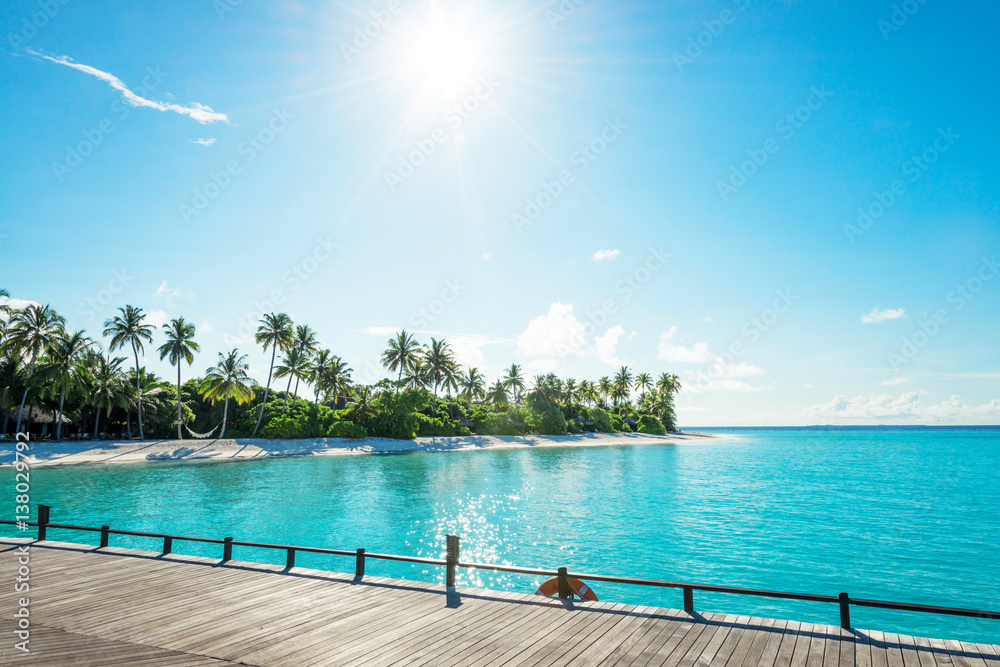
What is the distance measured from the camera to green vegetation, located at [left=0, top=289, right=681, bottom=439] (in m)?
52.3

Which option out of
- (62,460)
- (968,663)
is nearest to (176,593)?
(968,663)

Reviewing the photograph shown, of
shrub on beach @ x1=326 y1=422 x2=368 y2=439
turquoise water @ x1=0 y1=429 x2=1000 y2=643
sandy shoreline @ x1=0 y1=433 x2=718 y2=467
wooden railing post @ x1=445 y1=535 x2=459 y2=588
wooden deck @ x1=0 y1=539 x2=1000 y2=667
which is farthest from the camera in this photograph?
shrub on beach @ x1=326 y1=422 x2=368 y2=439

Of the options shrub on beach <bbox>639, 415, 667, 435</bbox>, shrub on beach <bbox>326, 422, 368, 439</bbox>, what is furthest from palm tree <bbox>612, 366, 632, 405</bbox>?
shrub on beach <bbox>326, 422, 368, 439</bbox>

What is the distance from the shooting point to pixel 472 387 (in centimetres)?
9475

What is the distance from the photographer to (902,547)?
22.0m

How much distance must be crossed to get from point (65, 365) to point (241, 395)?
18.2m

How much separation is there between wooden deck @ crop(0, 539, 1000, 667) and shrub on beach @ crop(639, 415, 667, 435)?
112 m

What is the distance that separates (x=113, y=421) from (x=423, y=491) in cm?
5537

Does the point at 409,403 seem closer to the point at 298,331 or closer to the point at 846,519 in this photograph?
the point at 298,331

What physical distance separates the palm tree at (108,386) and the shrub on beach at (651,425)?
3863 inches

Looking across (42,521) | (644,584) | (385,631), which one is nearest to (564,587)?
(644,584)

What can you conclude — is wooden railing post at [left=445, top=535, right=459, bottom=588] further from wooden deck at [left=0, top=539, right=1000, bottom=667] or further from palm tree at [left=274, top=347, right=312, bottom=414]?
palm tree at [left=274, top=347, right=312, bottom=414]

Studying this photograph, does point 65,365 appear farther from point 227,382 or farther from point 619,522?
point 619,522

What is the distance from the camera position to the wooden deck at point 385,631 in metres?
6.65
